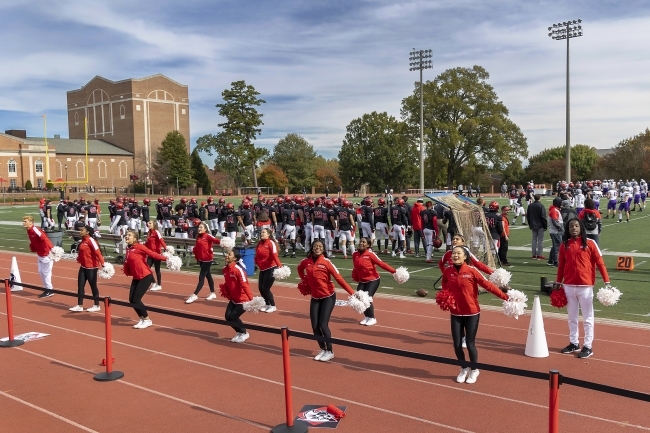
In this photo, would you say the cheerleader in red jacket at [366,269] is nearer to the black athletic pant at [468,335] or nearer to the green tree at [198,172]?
the black athletic pant at [468,335]

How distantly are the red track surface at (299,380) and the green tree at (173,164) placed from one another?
252 feet

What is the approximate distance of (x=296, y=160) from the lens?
9925 centimetres

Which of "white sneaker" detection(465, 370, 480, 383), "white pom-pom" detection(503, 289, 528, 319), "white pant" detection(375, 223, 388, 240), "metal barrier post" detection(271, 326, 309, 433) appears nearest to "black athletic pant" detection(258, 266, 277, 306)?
"white sneaker" detection(465, 370, 480, 383)

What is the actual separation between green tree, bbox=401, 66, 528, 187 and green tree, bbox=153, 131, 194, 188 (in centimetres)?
3539

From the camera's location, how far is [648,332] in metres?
9.15

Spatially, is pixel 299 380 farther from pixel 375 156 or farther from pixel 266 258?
pixel 375 156

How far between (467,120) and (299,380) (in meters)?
61.6

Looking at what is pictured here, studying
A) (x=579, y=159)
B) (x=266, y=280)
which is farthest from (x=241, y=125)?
(x=266, y=280)

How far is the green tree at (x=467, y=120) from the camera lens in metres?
66.1

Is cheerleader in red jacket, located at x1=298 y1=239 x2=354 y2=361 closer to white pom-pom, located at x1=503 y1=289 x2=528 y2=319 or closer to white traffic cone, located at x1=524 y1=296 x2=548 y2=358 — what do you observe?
white pom-pom, located at x1=503 y1=289 x2=528 y2=319

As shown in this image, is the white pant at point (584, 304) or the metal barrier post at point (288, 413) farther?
the white pant at point (584, 304)

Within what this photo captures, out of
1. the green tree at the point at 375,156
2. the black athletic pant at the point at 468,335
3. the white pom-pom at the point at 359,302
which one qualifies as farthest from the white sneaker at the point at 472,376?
the green tree at the point at 375,156

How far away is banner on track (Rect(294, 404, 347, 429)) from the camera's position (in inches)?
238

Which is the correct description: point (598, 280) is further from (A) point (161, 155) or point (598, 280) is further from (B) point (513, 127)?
(A) point (161, 155)
